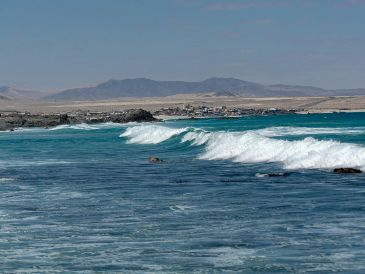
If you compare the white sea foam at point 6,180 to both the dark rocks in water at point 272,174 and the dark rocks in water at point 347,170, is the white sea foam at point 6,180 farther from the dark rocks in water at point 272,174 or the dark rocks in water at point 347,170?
the dark rocks in water at point 347,170

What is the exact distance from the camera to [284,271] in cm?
1625

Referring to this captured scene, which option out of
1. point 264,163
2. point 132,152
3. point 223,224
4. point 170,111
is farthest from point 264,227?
point 170,111

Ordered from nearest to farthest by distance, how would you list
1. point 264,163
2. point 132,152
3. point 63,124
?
point 264,163 → point 132,152 → point 63,124

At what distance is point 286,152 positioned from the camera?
4484 centimetres

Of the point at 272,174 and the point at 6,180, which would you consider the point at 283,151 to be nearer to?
the point at 272,174

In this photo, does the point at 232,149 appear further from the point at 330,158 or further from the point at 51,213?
the point at 51,213

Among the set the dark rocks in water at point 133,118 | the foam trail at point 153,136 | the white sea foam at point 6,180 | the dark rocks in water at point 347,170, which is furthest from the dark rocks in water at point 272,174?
the dark rocks in water at point 133,118

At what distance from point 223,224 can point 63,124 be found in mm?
114610

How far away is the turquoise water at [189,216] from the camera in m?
Result: 17.4

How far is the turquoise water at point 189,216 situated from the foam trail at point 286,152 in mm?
128

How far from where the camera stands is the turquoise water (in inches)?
686

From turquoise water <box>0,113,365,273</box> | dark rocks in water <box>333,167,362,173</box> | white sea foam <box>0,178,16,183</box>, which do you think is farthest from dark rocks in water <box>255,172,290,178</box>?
white sea foam <box>0,178,16,183</box>

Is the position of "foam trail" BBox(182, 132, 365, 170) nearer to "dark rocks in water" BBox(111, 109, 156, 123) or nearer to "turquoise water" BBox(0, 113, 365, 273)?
"turquoise water" BBox(0, 113, 365, 273)

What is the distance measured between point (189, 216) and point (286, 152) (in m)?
22.1
